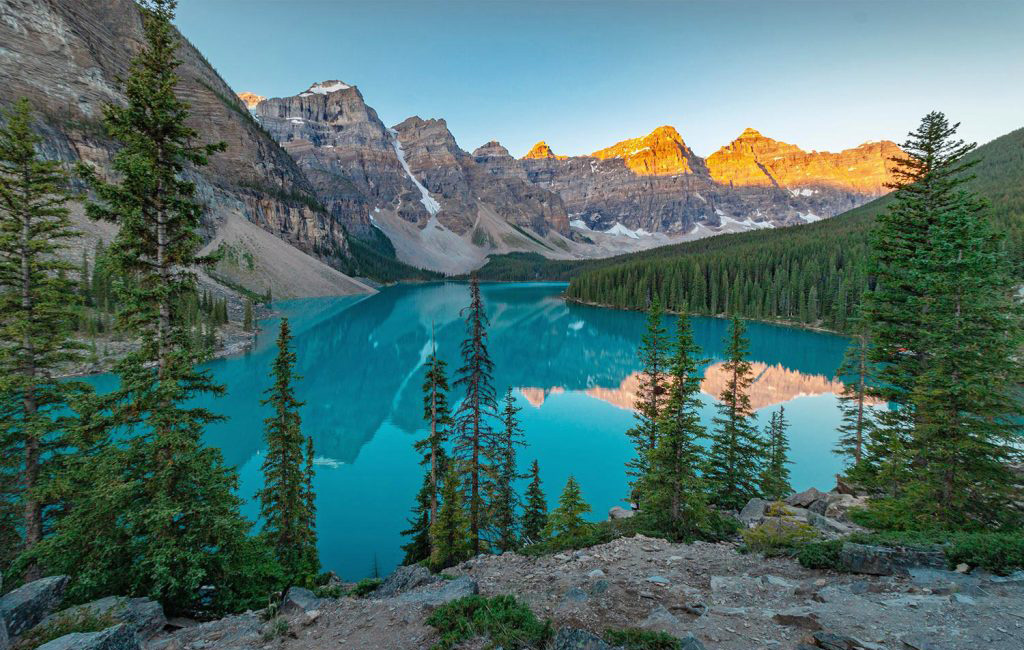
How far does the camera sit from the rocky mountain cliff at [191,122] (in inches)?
3543

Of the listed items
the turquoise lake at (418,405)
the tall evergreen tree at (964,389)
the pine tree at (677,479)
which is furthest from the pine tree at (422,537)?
the tall evergreen tree at (964,389)

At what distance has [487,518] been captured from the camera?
765 inches

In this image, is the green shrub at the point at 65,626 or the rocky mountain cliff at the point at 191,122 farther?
the rocky mountain cliff at the point at 191,122

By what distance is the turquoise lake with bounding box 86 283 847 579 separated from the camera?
24.5m

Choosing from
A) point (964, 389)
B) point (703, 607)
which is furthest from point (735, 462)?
point (703, 607)

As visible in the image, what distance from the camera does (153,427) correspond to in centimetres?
1023

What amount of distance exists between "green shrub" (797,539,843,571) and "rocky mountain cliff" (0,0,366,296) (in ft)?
176

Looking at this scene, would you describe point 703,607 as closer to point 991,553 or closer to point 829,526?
point 991,553

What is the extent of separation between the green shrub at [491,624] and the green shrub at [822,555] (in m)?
6.10

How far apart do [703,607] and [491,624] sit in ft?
13.1

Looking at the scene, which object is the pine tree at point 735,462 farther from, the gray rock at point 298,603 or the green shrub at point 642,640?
the gray rock at point 298,603

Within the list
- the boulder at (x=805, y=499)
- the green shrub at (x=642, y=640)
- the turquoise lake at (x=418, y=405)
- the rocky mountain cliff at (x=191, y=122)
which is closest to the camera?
the green shrub at (x=642, y=640)

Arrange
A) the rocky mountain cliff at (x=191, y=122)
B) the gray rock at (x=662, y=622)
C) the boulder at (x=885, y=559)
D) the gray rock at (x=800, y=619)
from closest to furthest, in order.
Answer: the gray rock at (x=800, y=619) → the gray rock at (x=662, y=622) → the boulder at (x=885, y=559) → the rocky mountain cliff at (x=191, y=122)

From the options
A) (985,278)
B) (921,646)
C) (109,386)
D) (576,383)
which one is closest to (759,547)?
(921,646)
